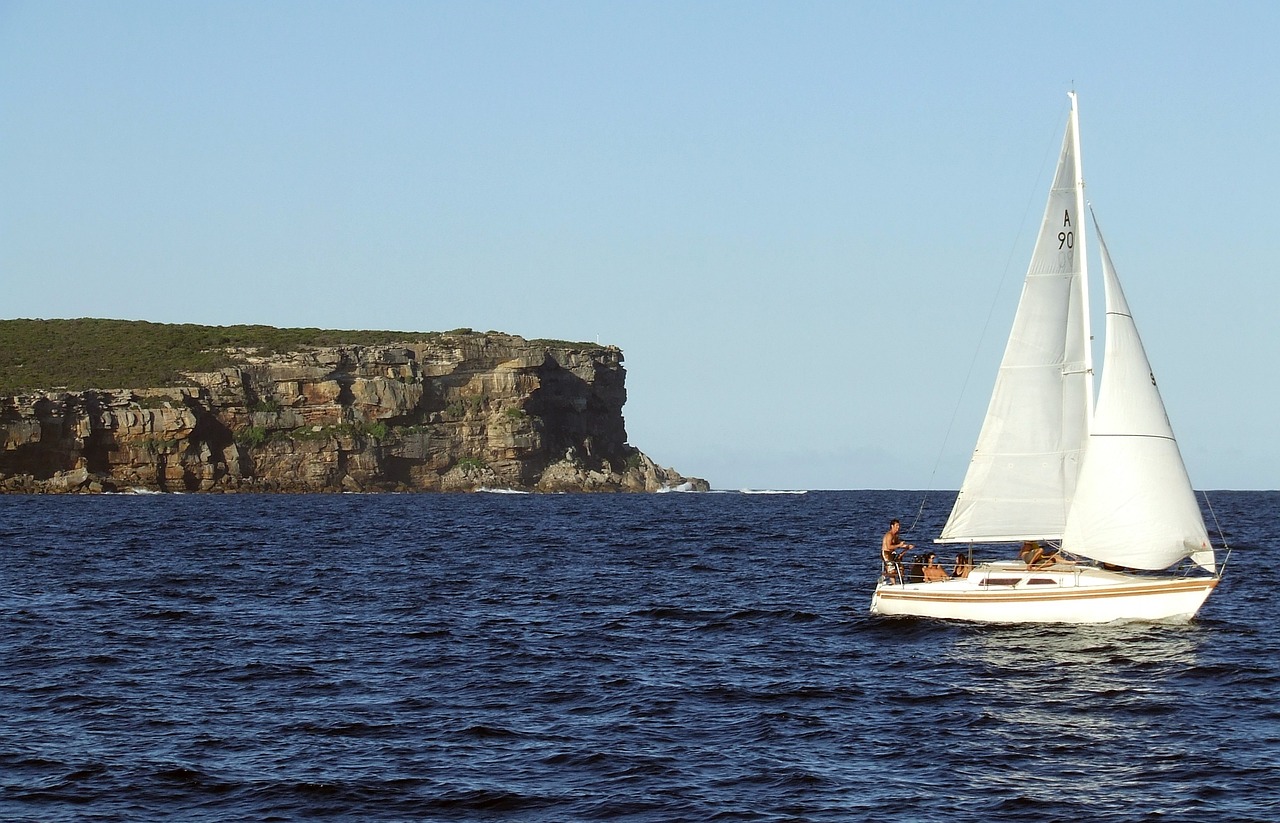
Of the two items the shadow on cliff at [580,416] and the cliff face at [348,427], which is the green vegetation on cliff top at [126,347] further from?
the shadow on cliff at [580,416]

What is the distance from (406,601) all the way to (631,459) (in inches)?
5899

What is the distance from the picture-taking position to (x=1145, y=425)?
28.9m

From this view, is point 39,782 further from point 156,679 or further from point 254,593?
point 254,593

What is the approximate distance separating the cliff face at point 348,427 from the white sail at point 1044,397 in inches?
4703

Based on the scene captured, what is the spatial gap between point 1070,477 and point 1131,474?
1669mm

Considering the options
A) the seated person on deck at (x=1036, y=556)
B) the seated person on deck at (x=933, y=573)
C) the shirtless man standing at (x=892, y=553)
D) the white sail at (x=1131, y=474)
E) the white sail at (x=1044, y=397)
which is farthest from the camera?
the shirtless man standing at (x=892, y=553)

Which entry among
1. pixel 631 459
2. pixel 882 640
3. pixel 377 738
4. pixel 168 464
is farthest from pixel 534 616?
pixel 631 459

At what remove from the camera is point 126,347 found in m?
169

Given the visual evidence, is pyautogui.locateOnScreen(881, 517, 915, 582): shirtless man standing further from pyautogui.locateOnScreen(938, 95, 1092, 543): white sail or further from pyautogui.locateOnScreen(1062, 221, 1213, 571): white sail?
pyautogui.locateOnScreen(1062, 221, 1213, 571): white sail

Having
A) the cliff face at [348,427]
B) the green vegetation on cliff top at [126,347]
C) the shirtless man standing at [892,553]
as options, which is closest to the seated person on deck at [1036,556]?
the shirtless man standing at [892,553]

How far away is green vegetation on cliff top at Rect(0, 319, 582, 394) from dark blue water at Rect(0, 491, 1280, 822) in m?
115

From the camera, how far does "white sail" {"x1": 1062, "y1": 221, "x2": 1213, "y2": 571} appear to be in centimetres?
2878

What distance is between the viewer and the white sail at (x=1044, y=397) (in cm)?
2995

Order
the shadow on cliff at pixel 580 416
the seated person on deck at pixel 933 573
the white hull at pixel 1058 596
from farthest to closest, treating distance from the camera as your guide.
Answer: the shadow on cliff at pixel 580 416 < the seated person on deck at pixel 933 573 < the white hull at pixel 1058 596
